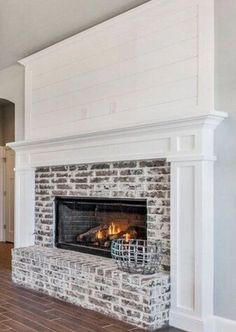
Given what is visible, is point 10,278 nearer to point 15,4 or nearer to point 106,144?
point 106,144

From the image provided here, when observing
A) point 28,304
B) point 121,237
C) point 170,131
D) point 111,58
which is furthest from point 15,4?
point 28,304

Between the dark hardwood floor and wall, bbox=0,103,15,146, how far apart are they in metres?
4.32

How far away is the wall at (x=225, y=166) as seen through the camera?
3.32 meters

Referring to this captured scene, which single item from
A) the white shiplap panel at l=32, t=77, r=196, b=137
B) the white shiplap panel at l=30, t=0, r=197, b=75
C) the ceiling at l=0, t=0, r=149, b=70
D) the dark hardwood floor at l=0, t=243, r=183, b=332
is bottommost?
the dark hardwood floor at l=0, t=243, r=183, b=332

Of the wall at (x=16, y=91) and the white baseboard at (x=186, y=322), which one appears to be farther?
the wall at (x=16, y=91)

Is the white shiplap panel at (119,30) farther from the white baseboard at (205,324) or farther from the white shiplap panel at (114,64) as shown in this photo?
the white baseboard at (205,324)

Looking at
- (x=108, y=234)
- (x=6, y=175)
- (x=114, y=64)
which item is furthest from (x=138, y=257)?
(x=6, y=175)

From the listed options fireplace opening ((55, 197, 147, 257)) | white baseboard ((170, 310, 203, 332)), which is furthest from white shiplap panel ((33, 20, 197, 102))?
white baseboard ((170, 310, 203, 332))

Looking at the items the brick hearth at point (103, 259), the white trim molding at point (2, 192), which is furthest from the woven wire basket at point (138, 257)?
the white trim molding at point (2, 192)

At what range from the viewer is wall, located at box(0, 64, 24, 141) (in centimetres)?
579

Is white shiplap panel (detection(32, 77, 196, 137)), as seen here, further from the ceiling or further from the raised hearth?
the raised hearth

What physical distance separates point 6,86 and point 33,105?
30.7 inches

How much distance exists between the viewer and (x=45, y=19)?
15.1ft

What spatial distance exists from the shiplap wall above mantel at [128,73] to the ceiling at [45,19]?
0.28 feet
